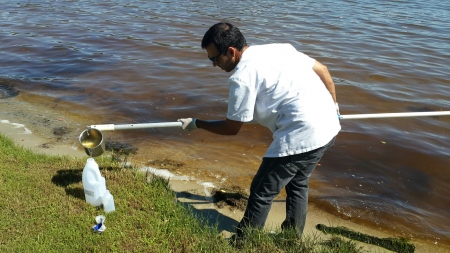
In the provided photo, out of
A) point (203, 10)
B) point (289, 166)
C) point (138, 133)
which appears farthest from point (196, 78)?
point (203, 10)

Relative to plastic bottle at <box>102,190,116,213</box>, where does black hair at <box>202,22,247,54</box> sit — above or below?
above

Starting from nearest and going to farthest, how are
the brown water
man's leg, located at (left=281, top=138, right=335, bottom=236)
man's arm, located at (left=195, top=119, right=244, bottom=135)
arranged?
man's arm, located at (left=195, top=119, right=244, bottom=135) → man's leg, located at (left=281, top=138, right=335, bottom=236) → the brown water

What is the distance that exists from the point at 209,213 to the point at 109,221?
40.5 inches

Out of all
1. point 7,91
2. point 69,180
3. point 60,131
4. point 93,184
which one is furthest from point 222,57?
point 7,91

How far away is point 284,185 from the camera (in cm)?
336

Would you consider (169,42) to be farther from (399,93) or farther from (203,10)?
(399,93)

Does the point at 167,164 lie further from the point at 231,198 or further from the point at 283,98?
the point at 283,98

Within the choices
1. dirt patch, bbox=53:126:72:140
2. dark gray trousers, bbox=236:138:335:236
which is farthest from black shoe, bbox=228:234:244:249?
dirt patch, bbox=53:126:72:140

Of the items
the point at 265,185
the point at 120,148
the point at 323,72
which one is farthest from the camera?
the point at 120,148

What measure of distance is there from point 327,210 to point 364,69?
5439 mm

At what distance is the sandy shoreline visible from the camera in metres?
4.25

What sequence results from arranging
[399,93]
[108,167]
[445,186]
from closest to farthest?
1. [108,167]
2. [445,186]
3. [399,93]

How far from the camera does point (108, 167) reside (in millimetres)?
4605

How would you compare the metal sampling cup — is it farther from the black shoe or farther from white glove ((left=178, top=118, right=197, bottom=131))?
the black shoe
